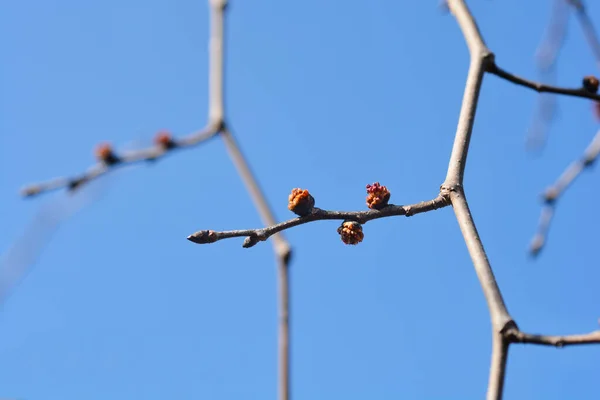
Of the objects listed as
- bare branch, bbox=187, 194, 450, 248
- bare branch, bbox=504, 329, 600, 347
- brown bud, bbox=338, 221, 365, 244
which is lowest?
bare branch, bbox=504, 329, 600, 347

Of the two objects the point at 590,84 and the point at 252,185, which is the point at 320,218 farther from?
the point at 590,84

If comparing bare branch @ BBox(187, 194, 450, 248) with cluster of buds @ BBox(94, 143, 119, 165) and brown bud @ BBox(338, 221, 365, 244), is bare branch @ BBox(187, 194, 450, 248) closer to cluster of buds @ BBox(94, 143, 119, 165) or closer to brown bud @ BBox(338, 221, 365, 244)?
brown bud @ BBox(338, 221, 365, 244)

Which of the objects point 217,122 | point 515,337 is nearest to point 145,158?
point 217,122

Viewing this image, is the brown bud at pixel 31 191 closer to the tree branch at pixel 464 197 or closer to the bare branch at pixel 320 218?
the bare branch at pixel 320 218

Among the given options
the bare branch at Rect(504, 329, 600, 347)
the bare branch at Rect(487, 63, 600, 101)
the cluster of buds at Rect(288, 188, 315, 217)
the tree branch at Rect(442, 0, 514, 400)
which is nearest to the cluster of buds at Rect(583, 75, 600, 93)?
the bare branch at Rect(487, 63, 600, 101)

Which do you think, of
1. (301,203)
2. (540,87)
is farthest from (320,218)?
(540,87)

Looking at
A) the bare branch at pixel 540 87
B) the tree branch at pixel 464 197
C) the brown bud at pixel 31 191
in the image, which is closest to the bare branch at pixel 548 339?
the tree branch at pixel 464 197
